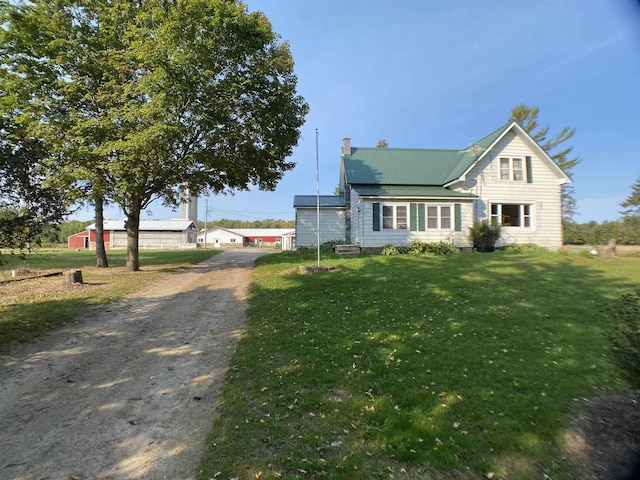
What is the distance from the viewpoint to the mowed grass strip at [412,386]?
3.07m

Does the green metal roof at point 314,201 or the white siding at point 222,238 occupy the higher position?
the green metal roof at point 314,201

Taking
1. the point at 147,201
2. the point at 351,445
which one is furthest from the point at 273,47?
the point at 351,445

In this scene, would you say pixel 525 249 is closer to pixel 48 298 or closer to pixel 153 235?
pixel 48 298

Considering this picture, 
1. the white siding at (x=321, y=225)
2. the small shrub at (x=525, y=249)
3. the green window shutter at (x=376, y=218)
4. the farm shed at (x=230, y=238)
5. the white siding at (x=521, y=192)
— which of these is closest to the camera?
the small shrub at (x=525, y=249)

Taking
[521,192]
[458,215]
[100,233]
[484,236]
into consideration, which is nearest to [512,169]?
[521,192]

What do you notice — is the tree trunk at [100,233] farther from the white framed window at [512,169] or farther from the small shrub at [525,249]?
the white framed window at [512,169]

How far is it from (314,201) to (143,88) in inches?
591

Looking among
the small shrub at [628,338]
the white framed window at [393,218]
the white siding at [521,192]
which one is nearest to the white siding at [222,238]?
the white framed window at [393,218]

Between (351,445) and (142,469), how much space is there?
186 cm

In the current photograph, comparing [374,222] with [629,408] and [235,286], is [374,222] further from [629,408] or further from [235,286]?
[629,408]

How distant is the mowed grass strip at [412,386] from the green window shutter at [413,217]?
39.3 feet

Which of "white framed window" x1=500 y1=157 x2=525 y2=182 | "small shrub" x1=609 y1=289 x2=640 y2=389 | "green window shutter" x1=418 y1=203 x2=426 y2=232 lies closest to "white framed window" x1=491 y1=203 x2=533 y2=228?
"white framed window" x1=500 y1=157 x2=525 y2=182

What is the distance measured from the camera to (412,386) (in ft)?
14.1

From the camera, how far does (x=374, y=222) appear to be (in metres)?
20.6
